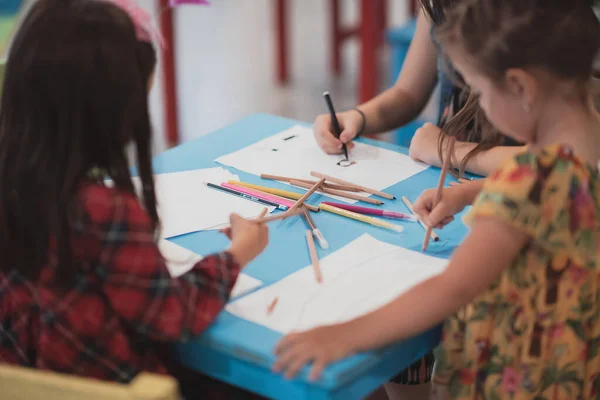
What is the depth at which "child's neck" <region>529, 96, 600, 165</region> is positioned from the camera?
97 centimetres

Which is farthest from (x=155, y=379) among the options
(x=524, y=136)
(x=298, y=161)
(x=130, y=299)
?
(x=298, y=161)

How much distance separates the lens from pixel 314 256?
3.58 feet

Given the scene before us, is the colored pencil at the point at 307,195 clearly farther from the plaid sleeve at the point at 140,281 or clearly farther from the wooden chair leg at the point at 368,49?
the wooden chair leg at the point at 368,49

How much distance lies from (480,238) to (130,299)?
0.41 metres

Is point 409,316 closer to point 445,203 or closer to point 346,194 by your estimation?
point 445,203

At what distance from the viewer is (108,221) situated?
89cm

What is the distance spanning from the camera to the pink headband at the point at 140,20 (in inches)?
37.2

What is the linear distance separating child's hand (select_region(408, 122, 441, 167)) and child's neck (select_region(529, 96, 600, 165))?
420mm

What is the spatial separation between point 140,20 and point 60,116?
16 cm

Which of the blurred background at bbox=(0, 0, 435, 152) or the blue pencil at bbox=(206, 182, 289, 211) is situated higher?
the blue pencil at bbox=(206, 182, 289, 211)

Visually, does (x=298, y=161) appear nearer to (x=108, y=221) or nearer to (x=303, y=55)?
(x=108, y=221)

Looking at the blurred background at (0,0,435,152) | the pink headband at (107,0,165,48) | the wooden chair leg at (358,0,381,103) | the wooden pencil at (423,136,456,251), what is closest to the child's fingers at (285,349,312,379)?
the wooden pencil at (423,136,456,251)

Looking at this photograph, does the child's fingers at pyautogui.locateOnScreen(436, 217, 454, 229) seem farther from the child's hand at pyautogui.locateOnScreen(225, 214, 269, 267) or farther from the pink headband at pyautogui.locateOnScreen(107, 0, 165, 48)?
the pink headband at pyautogui.locateOnScreen(107, 0, 165, 48)

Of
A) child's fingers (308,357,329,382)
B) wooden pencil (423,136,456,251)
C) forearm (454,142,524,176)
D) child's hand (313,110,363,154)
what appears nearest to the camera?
child's fingers (308,357,329,382)
